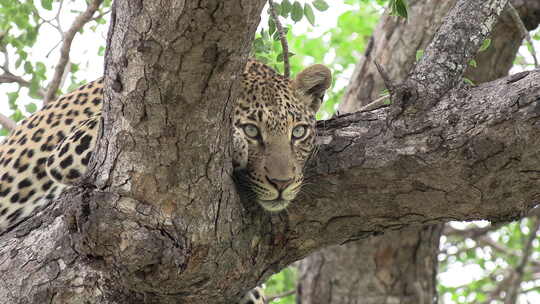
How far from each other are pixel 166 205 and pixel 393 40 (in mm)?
4850

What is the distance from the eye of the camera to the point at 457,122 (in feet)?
14.5

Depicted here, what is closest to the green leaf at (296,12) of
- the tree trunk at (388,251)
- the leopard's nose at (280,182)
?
the leopard's nose at (280,182)

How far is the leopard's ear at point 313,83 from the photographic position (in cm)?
612

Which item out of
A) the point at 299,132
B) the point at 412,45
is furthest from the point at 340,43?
the point at 299,132

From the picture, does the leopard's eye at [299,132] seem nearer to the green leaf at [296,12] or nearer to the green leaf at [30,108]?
the green leaf at [296,12]

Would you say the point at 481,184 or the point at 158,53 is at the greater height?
the point at 158,53

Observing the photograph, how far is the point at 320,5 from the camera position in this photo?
6.11 meters

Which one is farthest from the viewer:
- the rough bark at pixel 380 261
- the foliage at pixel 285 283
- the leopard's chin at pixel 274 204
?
the foliage at pixel 285 283

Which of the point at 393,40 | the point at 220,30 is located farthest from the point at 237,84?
the point at 393,40

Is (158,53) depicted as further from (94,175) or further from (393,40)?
(393,40)

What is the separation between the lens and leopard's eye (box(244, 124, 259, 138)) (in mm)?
5406

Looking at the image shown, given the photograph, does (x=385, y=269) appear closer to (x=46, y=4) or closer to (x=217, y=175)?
(x=46, y=4)

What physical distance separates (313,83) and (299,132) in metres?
0.75

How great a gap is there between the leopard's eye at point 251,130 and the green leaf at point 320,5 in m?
1.26
